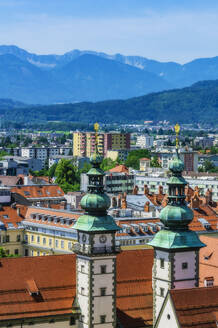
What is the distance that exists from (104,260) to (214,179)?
130 meters

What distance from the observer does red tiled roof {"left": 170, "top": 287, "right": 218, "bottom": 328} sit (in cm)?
5153

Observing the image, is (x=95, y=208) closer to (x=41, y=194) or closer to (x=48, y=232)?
(x=48, y=232)

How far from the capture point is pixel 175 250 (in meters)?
57.2

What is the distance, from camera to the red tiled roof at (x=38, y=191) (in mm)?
129375

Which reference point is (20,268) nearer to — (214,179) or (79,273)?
(79,273)

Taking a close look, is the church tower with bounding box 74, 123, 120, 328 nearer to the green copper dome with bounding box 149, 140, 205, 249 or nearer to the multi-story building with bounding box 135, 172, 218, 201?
the green copper dome with bounding box 149, 140, 205, 249

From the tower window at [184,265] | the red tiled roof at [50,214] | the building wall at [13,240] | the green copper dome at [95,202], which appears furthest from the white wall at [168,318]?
the building wall at [13,240]

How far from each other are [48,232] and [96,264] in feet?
133

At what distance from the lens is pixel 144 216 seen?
357ft

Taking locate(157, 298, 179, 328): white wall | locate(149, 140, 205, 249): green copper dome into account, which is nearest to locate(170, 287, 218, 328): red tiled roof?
locate(157, 298, 179, 328): white wall

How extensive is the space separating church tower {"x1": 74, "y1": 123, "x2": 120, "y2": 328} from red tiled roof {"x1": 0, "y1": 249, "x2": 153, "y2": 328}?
1.13 m

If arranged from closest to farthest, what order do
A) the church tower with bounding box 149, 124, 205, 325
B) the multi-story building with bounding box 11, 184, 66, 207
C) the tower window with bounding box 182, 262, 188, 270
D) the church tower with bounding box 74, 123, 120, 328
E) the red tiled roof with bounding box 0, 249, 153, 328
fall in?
the church tower with bounding box 149, 124, 205, 325, the tower window with bounding box 182, 262, 188, 270, the red tiled roof with bounding box 0, 249, 153, 328, the church tower with bounding box 74, 123, 120, 328, the multi-story building with bounding box 11, 184, 66, 207

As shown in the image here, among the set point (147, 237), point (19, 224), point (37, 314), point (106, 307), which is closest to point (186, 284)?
point (106, 307)

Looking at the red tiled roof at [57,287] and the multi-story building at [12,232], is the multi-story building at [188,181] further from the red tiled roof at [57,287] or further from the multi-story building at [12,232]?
the red tiled roof at [57,287]
